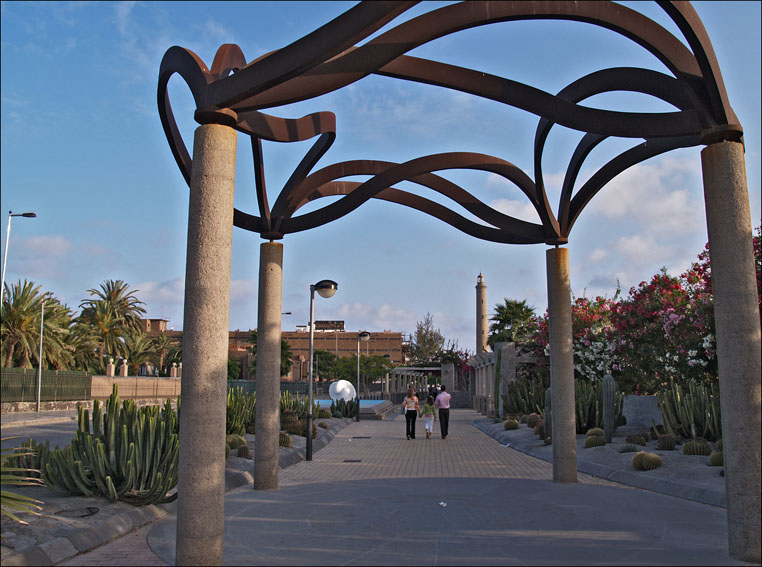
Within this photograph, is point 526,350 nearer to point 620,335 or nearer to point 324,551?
point 620,335

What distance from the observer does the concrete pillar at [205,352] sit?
17.8 ft

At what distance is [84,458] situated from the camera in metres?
8.55

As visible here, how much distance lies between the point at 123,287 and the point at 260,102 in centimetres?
5403

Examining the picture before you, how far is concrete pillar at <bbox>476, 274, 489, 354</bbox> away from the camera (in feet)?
219

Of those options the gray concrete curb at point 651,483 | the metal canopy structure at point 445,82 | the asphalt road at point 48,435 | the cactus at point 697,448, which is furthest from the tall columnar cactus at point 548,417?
the asphalt road at point 48,435

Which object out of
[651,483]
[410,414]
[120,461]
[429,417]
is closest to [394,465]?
[651,483]

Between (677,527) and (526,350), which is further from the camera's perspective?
(526,350)

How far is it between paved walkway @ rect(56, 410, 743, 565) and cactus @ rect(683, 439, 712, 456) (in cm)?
216

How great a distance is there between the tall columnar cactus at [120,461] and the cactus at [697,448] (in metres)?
9.70

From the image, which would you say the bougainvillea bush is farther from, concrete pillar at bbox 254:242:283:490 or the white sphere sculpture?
concrete pillar at bbox 254:242:283:490

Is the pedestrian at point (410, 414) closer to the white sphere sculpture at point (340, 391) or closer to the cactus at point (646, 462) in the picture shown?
the cactus at point (646, 462)

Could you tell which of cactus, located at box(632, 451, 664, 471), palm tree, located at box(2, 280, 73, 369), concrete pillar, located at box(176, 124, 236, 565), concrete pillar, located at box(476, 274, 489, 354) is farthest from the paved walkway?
concrete pillar, located at box(476, 274, 489, 354)

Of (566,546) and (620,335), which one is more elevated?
(620,335)

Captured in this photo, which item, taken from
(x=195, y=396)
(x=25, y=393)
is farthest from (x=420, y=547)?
(x=25, y=393)
